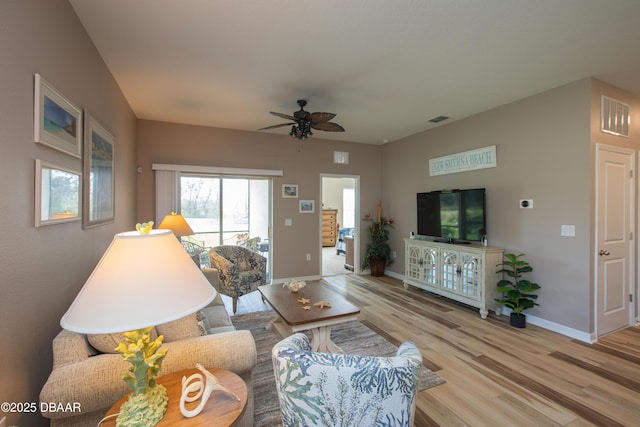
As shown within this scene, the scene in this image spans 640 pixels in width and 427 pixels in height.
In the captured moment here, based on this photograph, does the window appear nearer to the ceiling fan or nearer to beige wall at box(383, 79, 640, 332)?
the ceiling fan

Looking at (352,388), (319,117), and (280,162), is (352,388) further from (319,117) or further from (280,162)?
(280,162)

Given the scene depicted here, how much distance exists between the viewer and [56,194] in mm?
1596

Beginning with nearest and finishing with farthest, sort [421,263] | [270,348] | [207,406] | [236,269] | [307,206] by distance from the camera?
[207,406], [270,348], [236,269], [421,263], [307,206]

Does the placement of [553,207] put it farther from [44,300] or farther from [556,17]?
[44,300]

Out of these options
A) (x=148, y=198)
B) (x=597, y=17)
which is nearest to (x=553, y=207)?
(x=597, y=17)

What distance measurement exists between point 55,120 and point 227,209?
3.52m

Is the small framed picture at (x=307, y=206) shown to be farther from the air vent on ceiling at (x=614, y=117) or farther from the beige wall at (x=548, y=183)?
the air vent on ceiling at (x=614, y=117)

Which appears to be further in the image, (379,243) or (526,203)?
(379,243)

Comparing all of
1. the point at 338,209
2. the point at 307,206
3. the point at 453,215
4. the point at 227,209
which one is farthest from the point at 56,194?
the point at 338,209

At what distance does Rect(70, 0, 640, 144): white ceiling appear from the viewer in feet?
6.34

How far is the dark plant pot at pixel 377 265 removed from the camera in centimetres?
579

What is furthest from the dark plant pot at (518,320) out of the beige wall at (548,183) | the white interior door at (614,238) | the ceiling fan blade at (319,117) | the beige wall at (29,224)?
the beige wall at (29,224)

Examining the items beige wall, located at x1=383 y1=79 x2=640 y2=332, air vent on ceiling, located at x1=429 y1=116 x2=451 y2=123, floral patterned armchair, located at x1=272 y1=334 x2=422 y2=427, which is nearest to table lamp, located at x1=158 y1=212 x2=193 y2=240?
floral patterned armchair, located at x1=272 y1=334 x2=422 y2=427

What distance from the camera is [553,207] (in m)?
3.23
